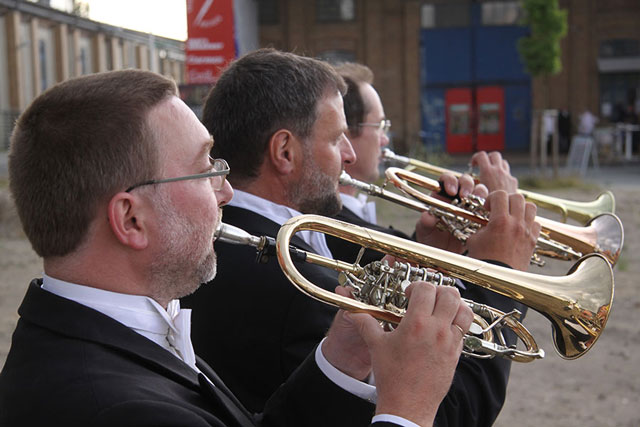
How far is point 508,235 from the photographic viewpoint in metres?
2.62

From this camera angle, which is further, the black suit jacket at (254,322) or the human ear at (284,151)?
the human ear at (284,151)

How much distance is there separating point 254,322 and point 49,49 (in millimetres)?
32615

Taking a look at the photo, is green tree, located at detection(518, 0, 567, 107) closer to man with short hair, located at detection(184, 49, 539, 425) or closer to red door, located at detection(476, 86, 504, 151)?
red door, located at detection(476, 86, 504, 151)

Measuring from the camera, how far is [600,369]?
17.5 feet

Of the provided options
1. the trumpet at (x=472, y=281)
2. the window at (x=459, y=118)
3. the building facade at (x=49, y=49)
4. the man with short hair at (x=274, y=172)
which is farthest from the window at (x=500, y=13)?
the trumpet at (x=472, y=281)

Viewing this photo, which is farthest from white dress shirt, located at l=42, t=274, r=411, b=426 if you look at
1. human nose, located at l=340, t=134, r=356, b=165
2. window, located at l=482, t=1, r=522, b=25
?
window, located at l=482, t=1, r=522, b=25

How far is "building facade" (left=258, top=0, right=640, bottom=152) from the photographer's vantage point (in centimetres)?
2269

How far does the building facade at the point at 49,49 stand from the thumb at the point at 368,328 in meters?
24.7

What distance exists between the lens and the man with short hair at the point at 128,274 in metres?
1.46

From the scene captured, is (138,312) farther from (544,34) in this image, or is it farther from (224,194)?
(544,34)

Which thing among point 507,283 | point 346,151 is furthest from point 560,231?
point 507,283

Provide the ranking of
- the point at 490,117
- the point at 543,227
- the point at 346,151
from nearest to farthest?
1. the point at 346,151
2. the point at 543,227
3. the point at 490,117

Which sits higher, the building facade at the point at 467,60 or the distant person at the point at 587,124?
the building facade at the point at 467,60

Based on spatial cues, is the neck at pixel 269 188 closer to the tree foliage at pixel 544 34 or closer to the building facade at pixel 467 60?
the tree foliage at pixel 544 34
